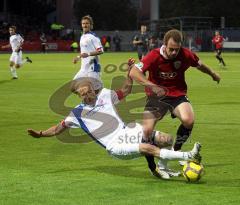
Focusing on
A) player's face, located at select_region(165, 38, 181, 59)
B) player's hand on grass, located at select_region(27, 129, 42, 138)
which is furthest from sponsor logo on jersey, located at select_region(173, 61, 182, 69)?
player's hand on grass, located at select_region(27, 129, 42, 138)

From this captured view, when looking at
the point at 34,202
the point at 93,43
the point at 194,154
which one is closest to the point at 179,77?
the point at 194,154

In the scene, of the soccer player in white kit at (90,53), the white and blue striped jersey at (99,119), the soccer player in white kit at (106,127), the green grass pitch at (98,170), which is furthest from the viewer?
the soccer player in white kit at (90,53)

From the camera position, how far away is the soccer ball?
30.6 feet

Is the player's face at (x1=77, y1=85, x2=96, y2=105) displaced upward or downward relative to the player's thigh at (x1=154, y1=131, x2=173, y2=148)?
upward

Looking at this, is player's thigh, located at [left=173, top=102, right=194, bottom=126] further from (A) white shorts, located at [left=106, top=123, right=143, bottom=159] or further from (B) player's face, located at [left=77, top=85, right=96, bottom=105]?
(B) player's face, located at [left=77, top=85, right=96, bottom=105]

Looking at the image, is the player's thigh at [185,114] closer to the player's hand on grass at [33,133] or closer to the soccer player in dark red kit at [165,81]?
the soccer player in dark red kit at [165,81]

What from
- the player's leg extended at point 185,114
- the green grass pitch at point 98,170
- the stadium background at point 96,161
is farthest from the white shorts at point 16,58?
the player's leg extended at point 185,114

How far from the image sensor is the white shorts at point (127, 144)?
9680mm

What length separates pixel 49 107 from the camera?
65.3 ft

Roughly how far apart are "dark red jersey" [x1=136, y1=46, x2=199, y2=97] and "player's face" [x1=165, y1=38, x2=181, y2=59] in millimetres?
238

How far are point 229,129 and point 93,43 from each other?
19.9 feet

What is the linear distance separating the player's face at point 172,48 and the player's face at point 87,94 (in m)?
1.23

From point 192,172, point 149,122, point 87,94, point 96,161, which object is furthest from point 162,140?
point 96,161

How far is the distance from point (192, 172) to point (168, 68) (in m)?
1.68
